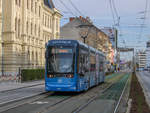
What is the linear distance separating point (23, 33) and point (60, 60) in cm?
3083

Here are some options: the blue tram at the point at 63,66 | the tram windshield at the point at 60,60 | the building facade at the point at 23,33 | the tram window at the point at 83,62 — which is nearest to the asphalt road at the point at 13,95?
the blue tram at the point at 63,66

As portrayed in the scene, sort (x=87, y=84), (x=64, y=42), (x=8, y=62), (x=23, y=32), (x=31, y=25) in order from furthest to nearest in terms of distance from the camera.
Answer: (x=31, y=25) → (x=23, y=32) → (x=8, y=62) → (x=87, y=84) → (x=64, y=42)

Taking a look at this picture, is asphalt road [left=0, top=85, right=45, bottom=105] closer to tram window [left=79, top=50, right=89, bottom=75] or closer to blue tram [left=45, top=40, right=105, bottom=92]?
blue tram [left=45, top=40, right=105, bottom=92]

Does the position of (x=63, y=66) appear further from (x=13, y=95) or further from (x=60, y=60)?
(x=13, y=95)

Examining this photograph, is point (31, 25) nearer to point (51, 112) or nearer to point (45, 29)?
point (45, 29)

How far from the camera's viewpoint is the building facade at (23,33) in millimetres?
44000

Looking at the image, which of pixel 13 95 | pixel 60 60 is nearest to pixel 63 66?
pixel 60 60

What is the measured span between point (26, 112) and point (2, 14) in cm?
3481

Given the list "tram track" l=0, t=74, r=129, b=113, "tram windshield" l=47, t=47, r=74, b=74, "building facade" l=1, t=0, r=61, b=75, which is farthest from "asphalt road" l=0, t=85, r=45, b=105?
"building facade" l=1, t=0, r=61, b=75

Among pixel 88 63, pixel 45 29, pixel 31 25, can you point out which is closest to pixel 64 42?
pixel 88 63

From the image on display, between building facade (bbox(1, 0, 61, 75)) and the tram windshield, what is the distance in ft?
84.0

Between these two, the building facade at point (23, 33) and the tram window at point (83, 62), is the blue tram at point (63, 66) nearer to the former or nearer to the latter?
the tram window at point (83, 62)

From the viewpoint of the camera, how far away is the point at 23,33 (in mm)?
47969

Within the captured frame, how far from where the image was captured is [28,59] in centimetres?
5019
